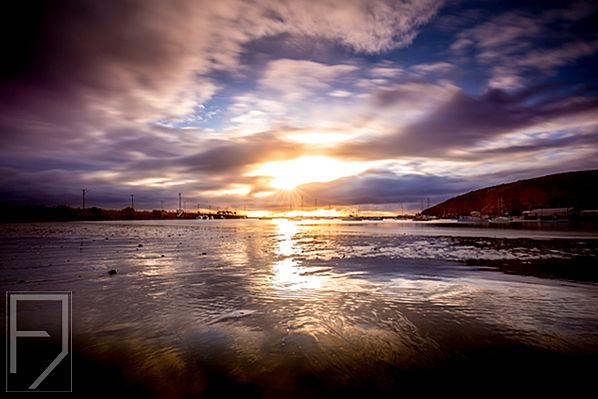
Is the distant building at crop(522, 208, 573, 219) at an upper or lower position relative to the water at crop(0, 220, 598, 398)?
lower

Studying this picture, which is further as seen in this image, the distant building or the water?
the distant building

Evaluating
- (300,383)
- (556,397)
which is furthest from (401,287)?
(300,383)

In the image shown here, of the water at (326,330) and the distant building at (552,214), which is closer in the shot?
the water at (326,330)

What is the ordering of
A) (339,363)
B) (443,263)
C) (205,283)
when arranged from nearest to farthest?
(339,363) → (205,283) → (443,263)

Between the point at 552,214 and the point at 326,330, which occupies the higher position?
the point at 326,330

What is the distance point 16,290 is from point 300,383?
11.4 m

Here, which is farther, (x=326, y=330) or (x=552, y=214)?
(x=552, y=214)

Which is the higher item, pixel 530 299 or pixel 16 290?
pixel 16 290

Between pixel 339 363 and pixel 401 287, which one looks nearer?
pixel 339 363

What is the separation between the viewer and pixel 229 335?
6.62 meters

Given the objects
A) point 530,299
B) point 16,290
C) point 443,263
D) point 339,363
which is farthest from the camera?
point 443,263

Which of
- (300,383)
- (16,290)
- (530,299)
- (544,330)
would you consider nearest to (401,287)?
(530,299)

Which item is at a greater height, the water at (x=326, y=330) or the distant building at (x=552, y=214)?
the water at (x=326, y=330)

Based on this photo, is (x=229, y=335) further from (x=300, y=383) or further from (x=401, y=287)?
(x=401, y=287)
